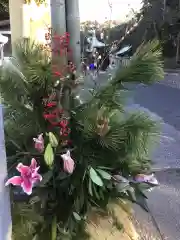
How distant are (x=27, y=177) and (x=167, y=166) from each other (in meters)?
2.30

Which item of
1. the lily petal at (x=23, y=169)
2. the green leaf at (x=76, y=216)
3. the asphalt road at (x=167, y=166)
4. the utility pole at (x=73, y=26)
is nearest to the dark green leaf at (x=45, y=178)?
the lily petal at (x=23, y=169)

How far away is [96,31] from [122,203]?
1130mm

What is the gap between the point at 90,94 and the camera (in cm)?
192

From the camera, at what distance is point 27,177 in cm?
159

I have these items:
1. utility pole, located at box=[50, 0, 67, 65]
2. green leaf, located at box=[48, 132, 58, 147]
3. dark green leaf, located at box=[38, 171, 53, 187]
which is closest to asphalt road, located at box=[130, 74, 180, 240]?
utility pole, located at box=[50, 0, 67, 65]

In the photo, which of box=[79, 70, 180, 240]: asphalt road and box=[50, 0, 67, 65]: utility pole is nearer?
box=[50, 0, 67, 65]: utility pole

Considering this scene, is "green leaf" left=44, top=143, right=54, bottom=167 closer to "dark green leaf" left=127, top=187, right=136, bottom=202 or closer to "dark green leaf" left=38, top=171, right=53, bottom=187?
"dark green leaf" left=38, top=171, right=53, bottom=187

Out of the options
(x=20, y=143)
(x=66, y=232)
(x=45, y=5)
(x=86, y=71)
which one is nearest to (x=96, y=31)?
(x=86, y=71)

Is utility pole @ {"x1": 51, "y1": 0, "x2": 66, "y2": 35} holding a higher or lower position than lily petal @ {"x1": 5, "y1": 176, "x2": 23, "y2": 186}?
higher

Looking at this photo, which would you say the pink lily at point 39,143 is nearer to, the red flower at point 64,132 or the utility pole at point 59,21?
the red flower at point 64,132

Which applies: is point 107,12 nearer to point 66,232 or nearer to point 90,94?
point 90,94

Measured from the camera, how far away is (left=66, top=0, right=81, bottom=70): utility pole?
1.83 m

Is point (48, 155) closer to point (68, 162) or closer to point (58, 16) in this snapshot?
point (68, 162)

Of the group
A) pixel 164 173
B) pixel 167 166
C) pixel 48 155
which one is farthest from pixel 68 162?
pixel 167 166
